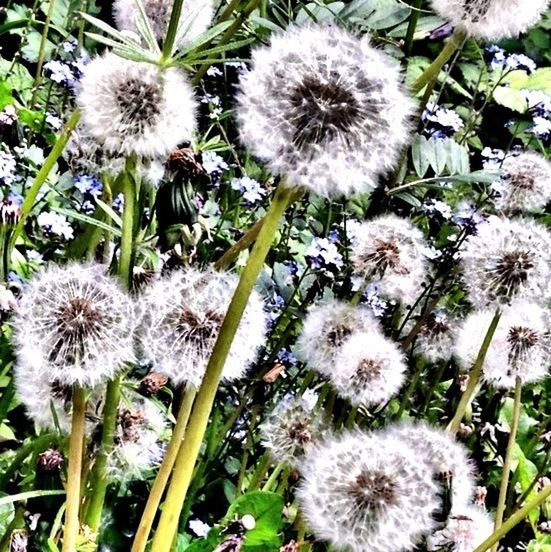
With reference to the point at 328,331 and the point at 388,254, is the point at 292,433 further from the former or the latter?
the point at 388,254

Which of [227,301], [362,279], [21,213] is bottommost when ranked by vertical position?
[227,301]

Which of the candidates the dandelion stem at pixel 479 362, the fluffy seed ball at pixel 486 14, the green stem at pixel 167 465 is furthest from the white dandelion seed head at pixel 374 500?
the fluffy seed ball at pixel 486 14

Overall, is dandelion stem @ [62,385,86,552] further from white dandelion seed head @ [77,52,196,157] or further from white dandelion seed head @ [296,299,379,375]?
white dandelion seed head @ [296,299,379,375]

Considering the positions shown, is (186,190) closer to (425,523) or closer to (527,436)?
(425,523)

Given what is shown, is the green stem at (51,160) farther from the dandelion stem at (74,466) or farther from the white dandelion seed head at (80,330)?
the dandelion stem at (74,466)

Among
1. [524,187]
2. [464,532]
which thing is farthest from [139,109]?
[524,187]

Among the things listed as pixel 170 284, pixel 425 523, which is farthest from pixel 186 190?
pixel 425 523

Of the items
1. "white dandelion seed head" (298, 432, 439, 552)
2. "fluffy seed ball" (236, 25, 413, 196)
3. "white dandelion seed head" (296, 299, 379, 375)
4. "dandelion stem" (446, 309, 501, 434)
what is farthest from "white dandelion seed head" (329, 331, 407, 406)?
"fluffy seed ball" (236, 25, 413, 196)
